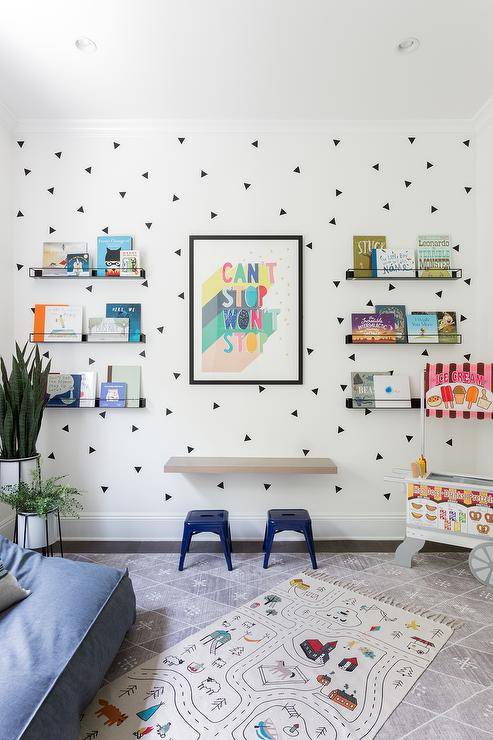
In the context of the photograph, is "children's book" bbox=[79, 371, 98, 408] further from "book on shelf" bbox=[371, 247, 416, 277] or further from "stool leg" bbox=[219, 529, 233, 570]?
"book on shelf" bbox=[371, 247, 416, 277]

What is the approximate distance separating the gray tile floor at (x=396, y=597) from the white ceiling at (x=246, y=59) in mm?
3012

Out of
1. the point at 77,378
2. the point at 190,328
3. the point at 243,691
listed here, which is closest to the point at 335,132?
the point at 190,328

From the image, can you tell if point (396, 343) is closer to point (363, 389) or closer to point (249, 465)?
point (363, 389)

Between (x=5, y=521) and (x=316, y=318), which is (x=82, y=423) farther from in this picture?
(x=316, y=318)

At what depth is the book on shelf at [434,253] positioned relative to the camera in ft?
10.6

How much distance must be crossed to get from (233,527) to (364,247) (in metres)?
2.23

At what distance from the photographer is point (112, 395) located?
3.24m

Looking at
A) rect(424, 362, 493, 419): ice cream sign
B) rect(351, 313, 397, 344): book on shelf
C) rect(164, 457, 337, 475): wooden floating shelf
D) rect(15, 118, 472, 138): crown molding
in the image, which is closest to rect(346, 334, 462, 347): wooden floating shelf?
rect(351, 313, 397, 344): book on shelf

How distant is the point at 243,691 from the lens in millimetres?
1733

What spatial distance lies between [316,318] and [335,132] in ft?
4.46

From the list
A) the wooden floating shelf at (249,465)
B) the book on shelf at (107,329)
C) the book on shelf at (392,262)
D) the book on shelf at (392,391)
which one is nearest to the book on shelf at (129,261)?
the book on shelf at (107,329)

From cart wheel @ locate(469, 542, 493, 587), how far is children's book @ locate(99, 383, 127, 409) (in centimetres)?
243

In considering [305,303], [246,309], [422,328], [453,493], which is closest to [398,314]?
[422,328]

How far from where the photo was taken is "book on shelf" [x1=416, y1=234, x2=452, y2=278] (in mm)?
3227
